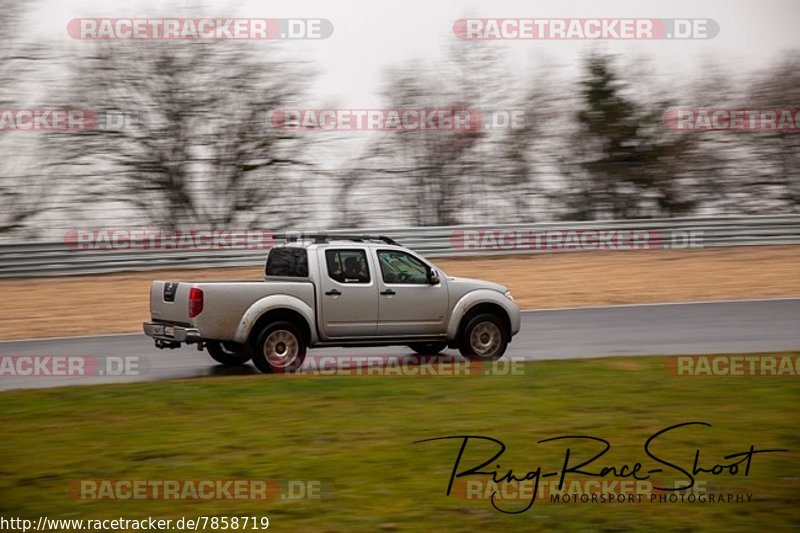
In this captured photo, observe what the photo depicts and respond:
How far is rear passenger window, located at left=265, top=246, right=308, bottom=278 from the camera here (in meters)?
14.4

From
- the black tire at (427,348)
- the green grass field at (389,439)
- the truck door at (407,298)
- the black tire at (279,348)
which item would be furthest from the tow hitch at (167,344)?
the black tire at (427,348)

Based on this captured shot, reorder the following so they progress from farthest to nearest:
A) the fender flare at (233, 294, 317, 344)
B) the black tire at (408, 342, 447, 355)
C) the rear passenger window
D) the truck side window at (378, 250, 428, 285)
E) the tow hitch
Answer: the black tire at (408, 342, 447, 355)
the truck side window at (378, 250, 428, 285)
the rear passenger window
the tow hitch
the fender flare at (233, 294, 317, 344)

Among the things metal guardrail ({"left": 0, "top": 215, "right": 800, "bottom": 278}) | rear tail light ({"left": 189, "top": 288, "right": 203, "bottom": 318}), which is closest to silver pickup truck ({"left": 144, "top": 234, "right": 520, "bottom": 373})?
rear tail light ({"left": 189, "top": 288, "right": 203, "bottom": 318})

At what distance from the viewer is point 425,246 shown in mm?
26375

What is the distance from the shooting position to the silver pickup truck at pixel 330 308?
44.2ft

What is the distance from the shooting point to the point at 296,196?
2833cm

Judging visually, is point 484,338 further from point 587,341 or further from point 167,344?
point 167,344

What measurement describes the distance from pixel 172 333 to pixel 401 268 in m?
3.07

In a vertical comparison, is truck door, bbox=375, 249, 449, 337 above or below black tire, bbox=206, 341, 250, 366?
above

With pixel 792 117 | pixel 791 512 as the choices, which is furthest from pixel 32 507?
pixel 792 117

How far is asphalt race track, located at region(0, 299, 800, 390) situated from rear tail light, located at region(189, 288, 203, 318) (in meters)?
1.07

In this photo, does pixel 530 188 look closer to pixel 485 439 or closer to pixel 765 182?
pixel 765 182

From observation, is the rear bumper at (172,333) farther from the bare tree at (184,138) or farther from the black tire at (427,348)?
the bare tree at (184,138)

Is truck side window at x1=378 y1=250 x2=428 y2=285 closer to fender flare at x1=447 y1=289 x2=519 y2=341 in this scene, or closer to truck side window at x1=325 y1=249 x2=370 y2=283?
truck side window at x1=325 y1=249 x2=370 y2=283
